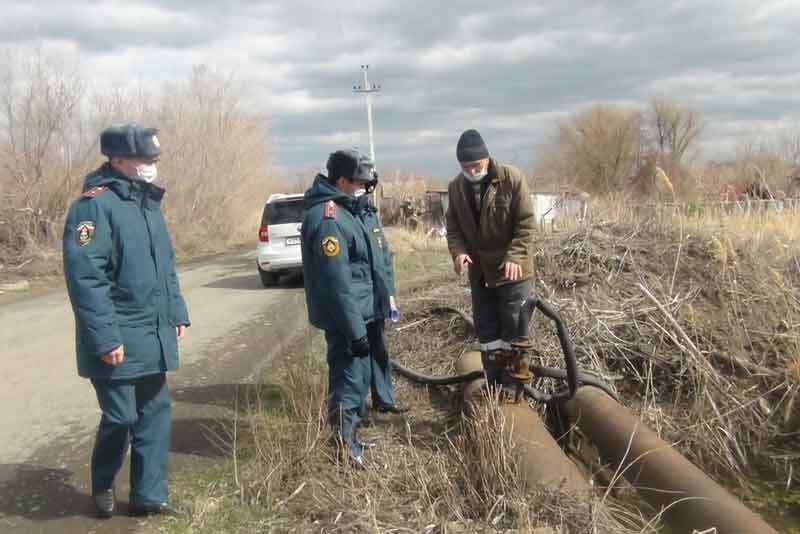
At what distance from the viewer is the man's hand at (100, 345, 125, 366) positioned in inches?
121

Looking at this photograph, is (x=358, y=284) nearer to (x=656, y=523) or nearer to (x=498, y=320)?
(x=498, y=320)

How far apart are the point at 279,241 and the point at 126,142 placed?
8.65 meters

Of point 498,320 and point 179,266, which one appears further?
point 179,266

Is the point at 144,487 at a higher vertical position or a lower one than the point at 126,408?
lower

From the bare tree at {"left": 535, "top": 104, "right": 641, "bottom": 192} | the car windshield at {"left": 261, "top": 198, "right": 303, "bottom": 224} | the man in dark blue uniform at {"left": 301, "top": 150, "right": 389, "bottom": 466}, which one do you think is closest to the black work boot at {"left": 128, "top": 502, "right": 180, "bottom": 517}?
the man in dark blue uniform at {"left": 301, "top": 150, "right": 389, "bottom": 466}

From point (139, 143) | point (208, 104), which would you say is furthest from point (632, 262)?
point (208, 104)

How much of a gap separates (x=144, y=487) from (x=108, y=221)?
1380 mm

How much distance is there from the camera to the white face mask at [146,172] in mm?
3312

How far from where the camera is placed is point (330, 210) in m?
3.80

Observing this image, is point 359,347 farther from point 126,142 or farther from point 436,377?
point 126,142

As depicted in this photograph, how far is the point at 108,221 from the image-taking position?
3.16 metres

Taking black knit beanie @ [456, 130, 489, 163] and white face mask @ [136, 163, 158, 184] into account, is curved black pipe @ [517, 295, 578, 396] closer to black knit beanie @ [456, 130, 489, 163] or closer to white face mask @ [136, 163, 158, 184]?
black knit beanie @ [456, 130, 489, 163]

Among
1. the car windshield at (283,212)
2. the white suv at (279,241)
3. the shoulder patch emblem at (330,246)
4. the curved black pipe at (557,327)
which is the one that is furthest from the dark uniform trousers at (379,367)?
the car windshield at (283,212)

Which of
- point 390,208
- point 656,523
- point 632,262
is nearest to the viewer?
point 656,523
